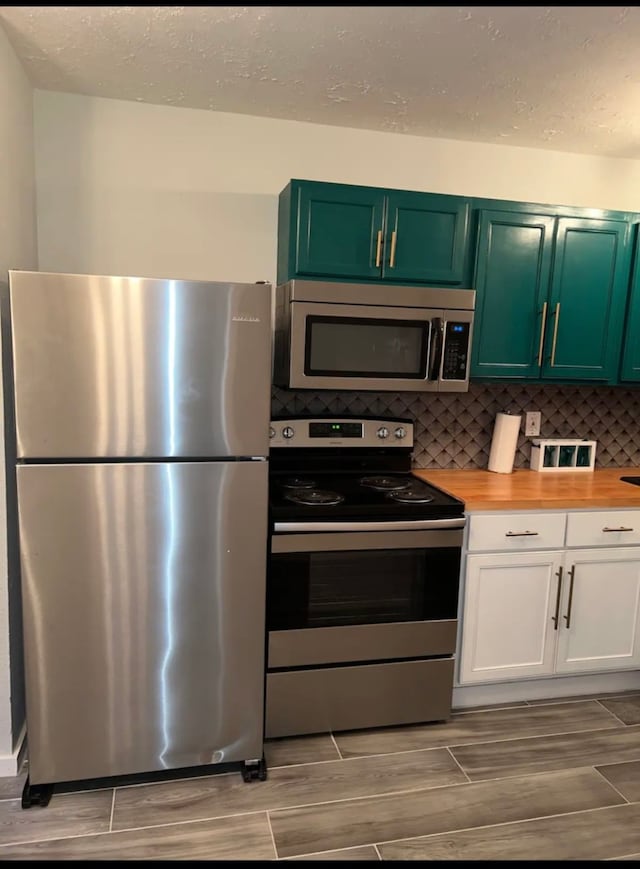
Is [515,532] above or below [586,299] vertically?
below

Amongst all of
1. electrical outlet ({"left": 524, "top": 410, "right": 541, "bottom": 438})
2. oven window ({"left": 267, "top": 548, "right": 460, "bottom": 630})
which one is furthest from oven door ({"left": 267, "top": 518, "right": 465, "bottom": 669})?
electrical outlet ({"left": 524, "top": 410, "right": 541, "bottom": 438})

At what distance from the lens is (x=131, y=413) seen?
1809 millimetres

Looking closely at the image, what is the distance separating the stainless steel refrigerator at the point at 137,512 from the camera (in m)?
1.75

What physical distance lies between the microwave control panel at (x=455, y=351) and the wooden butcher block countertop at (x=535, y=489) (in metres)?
0.48

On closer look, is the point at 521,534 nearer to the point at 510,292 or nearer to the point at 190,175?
the point at 510,292

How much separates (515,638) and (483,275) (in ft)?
5.11

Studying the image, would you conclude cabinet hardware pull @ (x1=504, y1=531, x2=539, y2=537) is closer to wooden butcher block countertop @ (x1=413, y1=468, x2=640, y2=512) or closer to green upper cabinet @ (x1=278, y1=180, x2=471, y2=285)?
wooden butcher block countertop @ (x1=413, y1=468, x2=640, y2=512)

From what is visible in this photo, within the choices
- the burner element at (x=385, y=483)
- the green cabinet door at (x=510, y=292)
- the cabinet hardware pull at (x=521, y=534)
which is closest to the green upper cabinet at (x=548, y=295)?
the green cabinet door at (x=510, y=292)

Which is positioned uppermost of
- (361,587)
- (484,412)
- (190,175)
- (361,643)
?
(190,175)

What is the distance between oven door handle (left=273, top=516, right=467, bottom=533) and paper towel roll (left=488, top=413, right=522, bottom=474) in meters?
0.73

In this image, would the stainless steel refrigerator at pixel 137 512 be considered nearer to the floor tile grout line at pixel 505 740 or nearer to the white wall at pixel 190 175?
the floor tile grout line at pixel 505 740

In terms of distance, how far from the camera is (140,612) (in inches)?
74.6

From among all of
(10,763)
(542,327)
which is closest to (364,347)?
(542,327)

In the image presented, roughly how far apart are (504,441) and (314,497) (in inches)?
44.6
